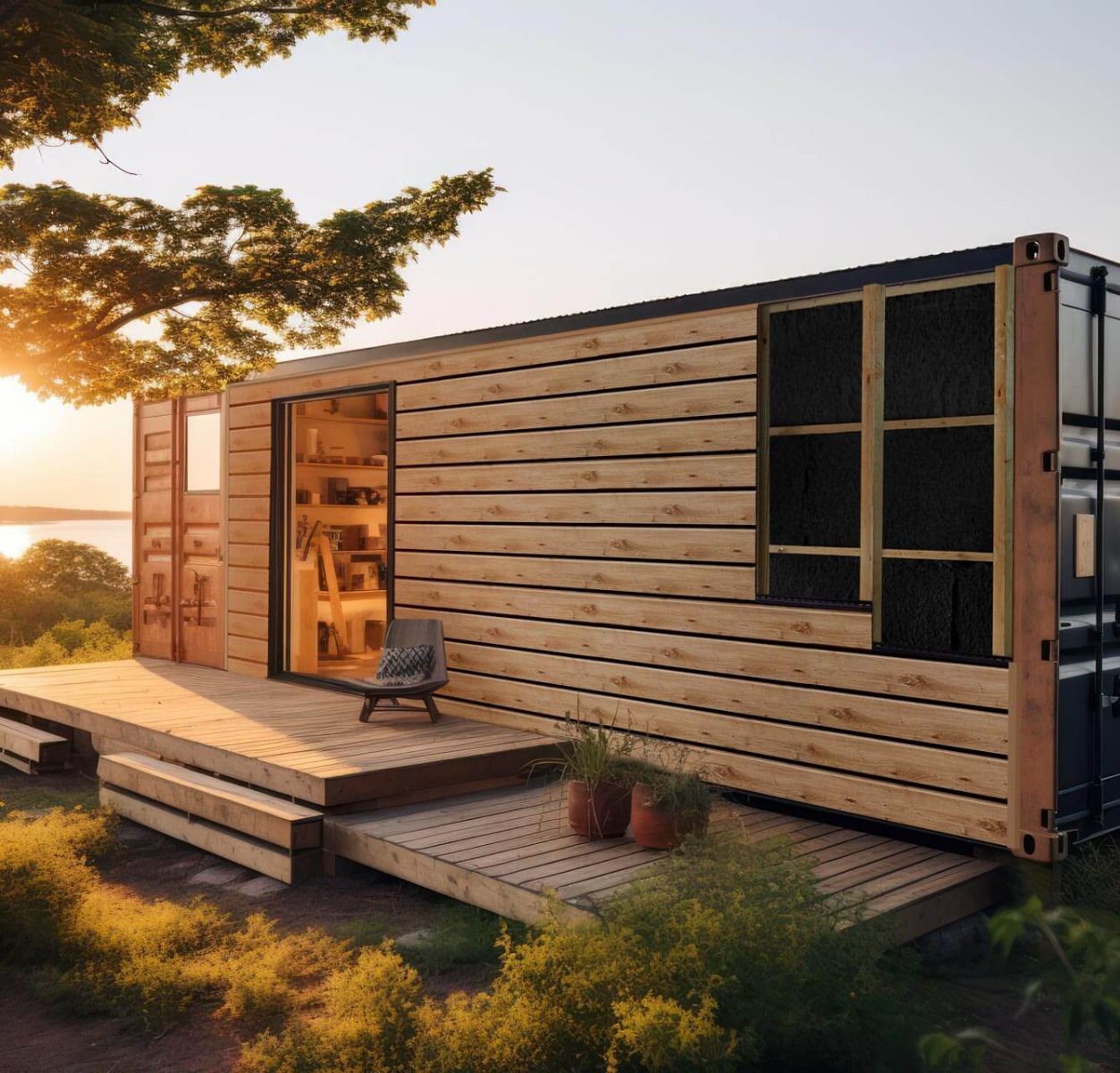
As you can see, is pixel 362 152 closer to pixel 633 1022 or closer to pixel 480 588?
pixel 480 588

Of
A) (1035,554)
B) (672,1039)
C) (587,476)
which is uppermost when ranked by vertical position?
(587,476)

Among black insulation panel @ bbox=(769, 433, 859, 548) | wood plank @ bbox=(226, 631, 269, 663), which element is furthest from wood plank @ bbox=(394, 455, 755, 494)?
wood plank @ bbox=(226, 631, 269, 663)

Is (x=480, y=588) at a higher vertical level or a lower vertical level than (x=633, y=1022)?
higher

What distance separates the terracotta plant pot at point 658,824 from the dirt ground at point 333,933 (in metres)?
0.74

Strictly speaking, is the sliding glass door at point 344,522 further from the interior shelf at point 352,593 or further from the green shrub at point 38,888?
the green shrub at point 38,888

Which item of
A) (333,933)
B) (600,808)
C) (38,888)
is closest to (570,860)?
(600,808)

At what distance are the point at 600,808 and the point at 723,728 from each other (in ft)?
3.01

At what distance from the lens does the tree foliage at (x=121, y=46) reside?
6480 mm

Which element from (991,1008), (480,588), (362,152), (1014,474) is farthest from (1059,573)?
(362,152)

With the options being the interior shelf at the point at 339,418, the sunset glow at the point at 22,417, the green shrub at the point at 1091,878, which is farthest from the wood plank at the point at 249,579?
the green shrub at the point at 1091,878

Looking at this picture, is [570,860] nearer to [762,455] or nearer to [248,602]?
[762,455]

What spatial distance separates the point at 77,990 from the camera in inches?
159

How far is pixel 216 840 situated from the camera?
563 centimetres

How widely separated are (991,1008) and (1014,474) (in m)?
1.98
